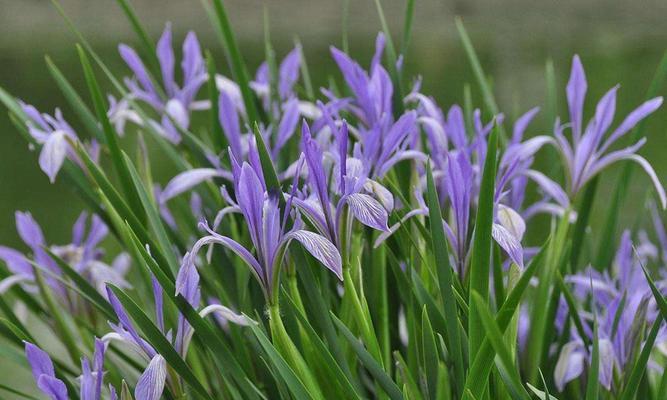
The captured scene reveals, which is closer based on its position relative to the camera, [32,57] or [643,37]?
[643,37]

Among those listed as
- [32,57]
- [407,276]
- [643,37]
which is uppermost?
[407,276]

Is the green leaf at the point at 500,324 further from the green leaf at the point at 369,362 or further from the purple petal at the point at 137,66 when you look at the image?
the purple petal at the point at 137,66

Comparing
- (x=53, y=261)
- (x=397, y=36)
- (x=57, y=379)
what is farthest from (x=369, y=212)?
(x=397, y=36)

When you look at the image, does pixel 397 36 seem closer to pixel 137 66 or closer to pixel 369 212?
pixel 137 66

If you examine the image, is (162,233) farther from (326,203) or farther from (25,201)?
(25,201)

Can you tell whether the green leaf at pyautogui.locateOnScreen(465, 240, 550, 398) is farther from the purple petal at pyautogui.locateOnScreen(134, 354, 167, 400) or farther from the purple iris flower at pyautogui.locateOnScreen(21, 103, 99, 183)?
the purple iris flower at pyautogui.locateOnScreen(21, 103, 99, 183)

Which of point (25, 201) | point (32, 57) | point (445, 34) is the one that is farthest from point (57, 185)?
point (445, 34)

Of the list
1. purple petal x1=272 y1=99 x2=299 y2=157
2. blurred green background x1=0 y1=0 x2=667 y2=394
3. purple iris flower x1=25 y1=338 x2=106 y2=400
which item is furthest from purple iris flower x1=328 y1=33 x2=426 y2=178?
blurred green background x1=0 y1=0 x2=667 y2=394

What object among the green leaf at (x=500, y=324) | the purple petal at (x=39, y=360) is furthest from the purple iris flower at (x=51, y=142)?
the green leaf at (x=500, y=324)

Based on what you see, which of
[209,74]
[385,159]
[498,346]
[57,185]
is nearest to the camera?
[498,346]
